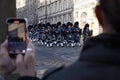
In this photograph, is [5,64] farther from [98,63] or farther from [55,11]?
[55,11]

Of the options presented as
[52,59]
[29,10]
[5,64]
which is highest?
[29,10]

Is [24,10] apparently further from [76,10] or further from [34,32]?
[34,32]

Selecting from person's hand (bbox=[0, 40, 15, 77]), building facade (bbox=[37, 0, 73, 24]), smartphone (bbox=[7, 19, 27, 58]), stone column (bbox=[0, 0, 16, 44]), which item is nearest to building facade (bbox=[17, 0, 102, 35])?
building facade (bbox=[37, 0, 73, 24])

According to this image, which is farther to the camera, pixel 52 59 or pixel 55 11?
pixel 55 11

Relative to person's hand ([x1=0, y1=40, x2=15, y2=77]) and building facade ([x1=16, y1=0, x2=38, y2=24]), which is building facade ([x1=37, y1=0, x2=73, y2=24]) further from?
person's hand ([x1=0, y1=40, x2=15, y2=77])

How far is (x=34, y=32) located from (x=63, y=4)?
97.8ft

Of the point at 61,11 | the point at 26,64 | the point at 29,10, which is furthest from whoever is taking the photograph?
the point at 29,10

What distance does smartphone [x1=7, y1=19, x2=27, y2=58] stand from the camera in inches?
90.1

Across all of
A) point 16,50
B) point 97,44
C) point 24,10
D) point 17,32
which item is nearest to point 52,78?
point 97,44

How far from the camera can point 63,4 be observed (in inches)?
2776

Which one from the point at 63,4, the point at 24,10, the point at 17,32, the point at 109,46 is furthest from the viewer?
the point at 24,10

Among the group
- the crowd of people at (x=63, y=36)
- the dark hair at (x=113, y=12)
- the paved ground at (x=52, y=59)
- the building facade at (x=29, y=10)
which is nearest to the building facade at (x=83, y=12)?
the crowd of people at (x=63, y=36)

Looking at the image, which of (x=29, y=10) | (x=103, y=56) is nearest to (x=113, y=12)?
(x=103, y=56)

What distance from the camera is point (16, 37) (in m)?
2.48
